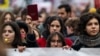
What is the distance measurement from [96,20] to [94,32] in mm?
242

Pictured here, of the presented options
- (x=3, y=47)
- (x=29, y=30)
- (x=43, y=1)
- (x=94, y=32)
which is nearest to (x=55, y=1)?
(x=43, y=1)

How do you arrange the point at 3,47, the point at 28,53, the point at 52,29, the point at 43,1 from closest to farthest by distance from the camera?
1. the point at 3,47
2. the point at 28,53
3. the point at 52,29
4. the point at 43,1

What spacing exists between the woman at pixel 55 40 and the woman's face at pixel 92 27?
0.28 meters

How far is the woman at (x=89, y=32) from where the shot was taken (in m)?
3.55

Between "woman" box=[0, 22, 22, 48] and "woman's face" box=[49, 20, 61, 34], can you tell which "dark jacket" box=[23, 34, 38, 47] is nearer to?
"woman" box=[0, 22, 22, 48]

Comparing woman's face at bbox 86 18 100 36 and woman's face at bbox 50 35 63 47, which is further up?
woman's face at bbox 86 18 100 36

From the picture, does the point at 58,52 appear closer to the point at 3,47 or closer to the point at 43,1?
the point at 3,47

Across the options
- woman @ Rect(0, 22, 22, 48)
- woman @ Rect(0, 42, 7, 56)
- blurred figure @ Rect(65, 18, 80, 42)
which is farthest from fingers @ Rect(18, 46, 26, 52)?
woman @ Rect(0, 42, 7, 56)

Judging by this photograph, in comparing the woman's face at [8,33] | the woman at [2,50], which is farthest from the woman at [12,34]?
the woman at [2,50]

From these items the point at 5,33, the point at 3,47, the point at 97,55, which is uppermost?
the point at 3,47

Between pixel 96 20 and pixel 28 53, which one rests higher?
pixel 96 20

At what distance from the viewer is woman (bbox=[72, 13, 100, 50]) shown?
11.6 ft

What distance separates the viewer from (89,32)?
3.65 m

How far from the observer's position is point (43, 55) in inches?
136
